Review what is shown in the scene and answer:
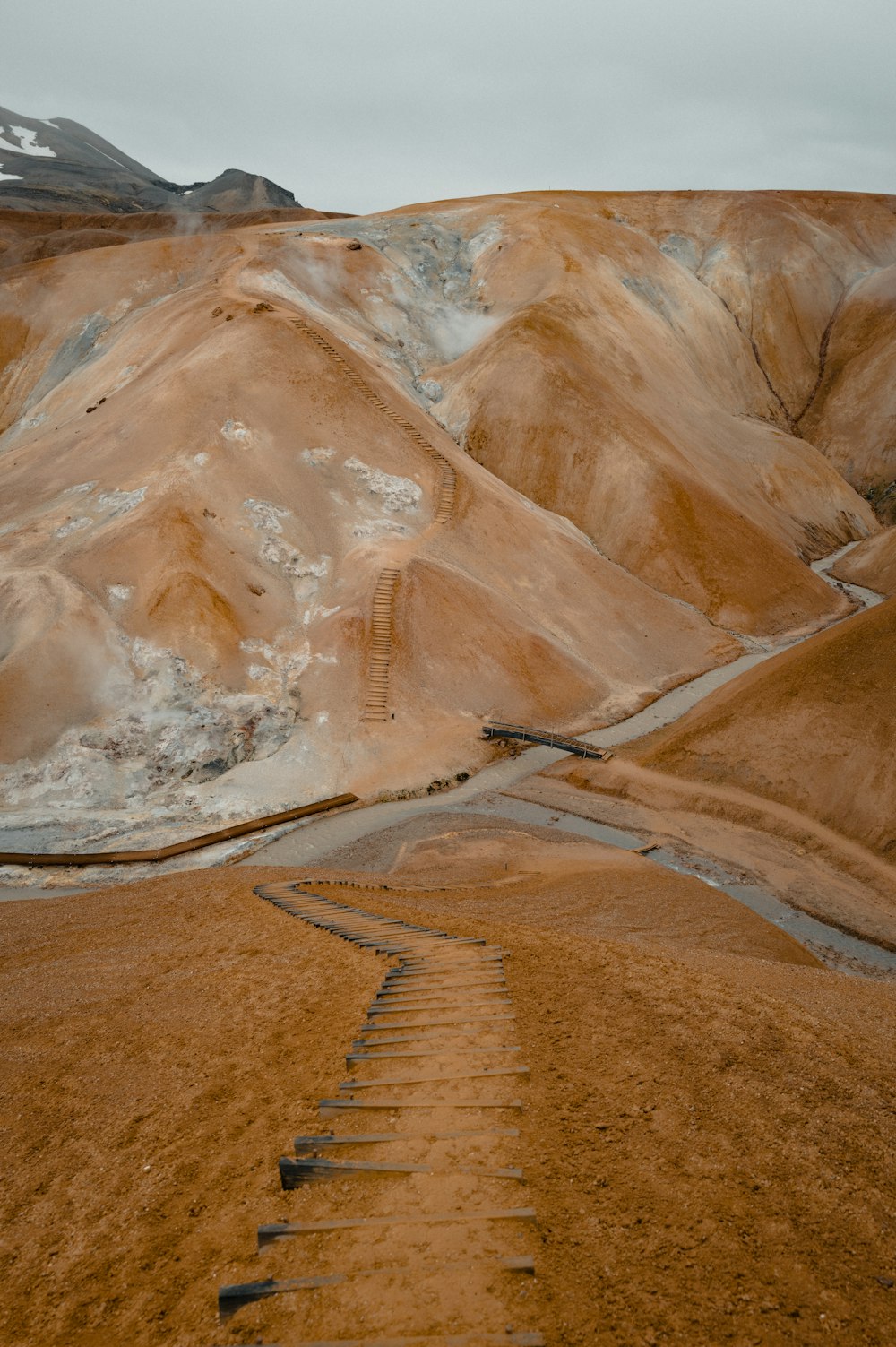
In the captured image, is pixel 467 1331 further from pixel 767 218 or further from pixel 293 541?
pixel 767 218

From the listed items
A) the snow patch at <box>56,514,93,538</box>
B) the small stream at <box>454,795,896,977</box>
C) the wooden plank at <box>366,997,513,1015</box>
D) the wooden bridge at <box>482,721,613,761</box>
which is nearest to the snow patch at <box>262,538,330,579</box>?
the snow patch at <box>56,514,93,538</box>

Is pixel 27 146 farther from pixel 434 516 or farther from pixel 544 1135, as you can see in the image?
pixel 544 1135

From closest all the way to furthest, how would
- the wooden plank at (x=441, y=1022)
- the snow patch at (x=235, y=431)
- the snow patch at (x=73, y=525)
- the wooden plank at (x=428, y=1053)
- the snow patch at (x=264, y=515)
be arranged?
the wooden plank at (x=428, y=1053) → the wooden plank at (x=441, y=1022) → the snow patch at (x=73, y=525) → the snow patch at (x=264, y=515) → the snow patch at (x=235, y=431)

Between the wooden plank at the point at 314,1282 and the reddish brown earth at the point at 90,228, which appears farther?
the reddish brown earth at the point at 90,228

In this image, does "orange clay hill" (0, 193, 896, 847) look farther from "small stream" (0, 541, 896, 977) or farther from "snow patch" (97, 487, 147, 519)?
"small stream" (0, 541, 896, 977)

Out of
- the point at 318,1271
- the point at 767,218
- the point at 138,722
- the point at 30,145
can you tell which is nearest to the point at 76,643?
the point at 138,722

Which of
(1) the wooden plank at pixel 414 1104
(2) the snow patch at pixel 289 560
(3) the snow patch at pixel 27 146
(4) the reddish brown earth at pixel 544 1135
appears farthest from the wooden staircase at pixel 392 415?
(3) the snow patch at pixel 27 146

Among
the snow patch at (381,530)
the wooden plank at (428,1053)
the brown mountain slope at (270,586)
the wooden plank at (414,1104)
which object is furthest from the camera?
the snow patch at (381,530)

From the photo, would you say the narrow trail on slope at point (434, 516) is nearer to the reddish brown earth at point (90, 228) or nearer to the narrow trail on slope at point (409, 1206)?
the narrow trail on slope at point (409, 1206)
